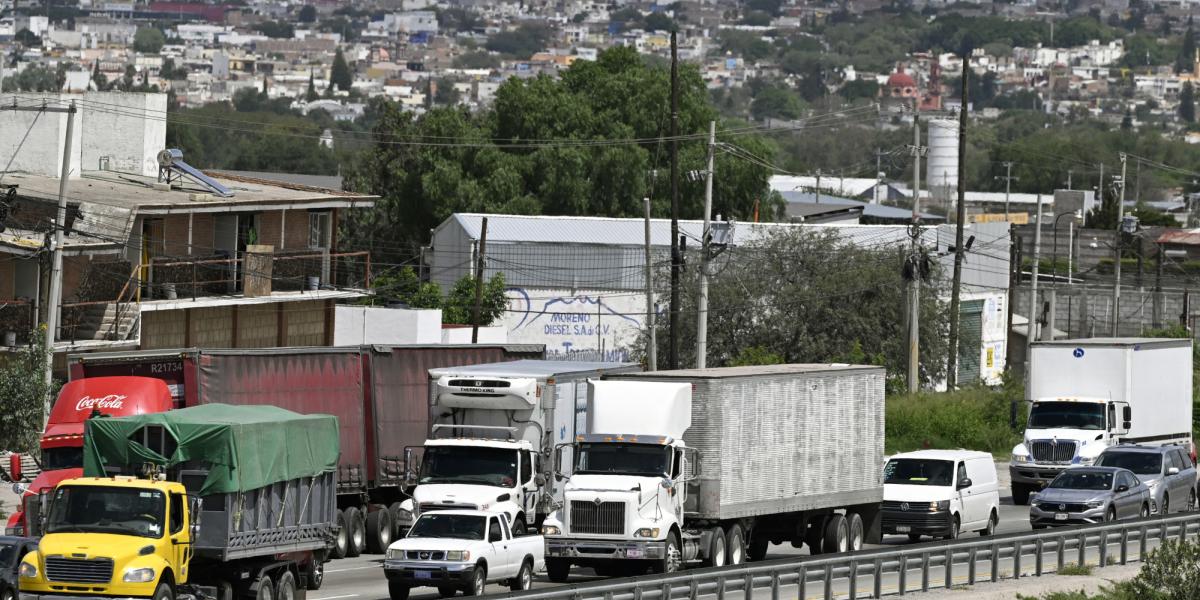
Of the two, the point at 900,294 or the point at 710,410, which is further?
the point at 900,294

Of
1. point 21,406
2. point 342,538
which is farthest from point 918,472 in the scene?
point 21,406

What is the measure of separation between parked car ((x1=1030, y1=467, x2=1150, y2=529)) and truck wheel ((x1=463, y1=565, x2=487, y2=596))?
14.9 m

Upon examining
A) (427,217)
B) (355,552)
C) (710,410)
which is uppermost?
(427,217)

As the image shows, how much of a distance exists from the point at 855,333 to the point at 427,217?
1570 inches

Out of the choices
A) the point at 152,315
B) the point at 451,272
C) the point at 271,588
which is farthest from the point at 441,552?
the point at 451,272

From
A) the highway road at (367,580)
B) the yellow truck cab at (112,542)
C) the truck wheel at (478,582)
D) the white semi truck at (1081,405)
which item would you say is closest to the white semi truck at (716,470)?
the highway road at (367,580)

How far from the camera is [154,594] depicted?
2359 centimetres

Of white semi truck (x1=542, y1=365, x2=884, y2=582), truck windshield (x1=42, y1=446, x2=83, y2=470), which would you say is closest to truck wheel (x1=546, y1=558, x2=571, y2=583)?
white semi truck (x1=542, y1=365, x2=884, y2=582)

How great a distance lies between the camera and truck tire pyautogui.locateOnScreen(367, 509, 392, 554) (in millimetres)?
35750

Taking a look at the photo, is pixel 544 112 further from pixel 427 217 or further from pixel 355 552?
pixel 355 552

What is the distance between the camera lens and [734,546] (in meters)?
31.7

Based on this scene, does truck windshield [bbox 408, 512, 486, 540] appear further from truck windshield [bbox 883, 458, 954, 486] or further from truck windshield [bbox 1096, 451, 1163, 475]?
truck windshield [bbox 1096, 451, 1163, 475]

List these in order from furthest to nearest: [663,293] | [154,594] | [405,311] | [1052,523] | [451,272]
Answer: [451,272]
[663,293]
[405,311]
[1052,523]
[154,594]

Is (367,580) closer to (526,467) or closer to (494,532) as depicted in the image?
(526,467)
